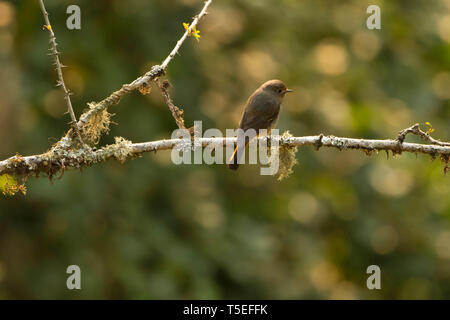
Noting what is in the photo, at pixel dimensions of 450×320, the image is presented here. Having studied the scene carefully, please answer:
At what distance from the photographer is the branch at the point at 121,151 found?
3.54 metres

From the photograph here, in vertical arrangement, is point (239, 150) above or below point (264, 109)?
below

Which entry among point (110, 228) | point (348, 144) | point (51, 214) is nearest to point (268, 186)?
point (110, 228)

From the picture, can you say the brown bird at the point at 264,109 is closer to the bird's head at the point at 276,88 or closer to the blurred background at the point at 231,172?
the bird's head at the point at 276,88

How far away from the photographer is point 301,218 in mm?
9586

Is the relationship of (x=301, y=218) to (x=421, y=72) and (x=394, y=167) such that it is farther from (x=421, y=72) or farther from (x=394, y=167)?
(x=421, y=72)

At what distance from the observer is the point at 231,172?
30.5 feet

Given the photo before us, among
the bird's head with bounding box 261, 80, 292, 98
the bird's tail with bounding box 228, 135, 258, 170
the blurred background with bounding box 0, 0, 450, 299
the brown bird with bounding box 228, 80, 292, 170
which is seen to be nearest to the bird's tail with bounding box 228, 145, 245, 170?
the bird's tail with bounding box 228, 135, 258, 170

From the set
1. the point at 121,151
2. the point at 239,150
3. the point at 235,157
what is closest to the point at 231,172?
Answer: the point at 235,157

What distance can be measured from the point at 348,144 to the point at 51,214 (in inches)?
192

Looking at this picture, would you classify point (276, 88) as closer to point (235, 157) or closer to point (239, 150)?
point (235, 157)

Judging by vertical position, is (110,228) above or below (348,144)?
above

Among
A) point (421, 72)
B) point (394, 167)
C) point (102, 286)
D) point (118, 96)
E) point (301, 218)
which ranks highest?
point (421, 72)

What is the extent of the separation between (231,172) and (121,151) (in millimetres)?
5573

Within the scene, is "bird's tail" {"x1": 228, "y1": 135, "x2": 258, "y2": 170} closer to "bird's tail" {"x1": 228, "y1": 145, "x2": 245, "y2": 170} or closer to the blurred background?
"bird's tail" {"x1": 228, "y1": 145, "x2": 245, "y2": 170}
